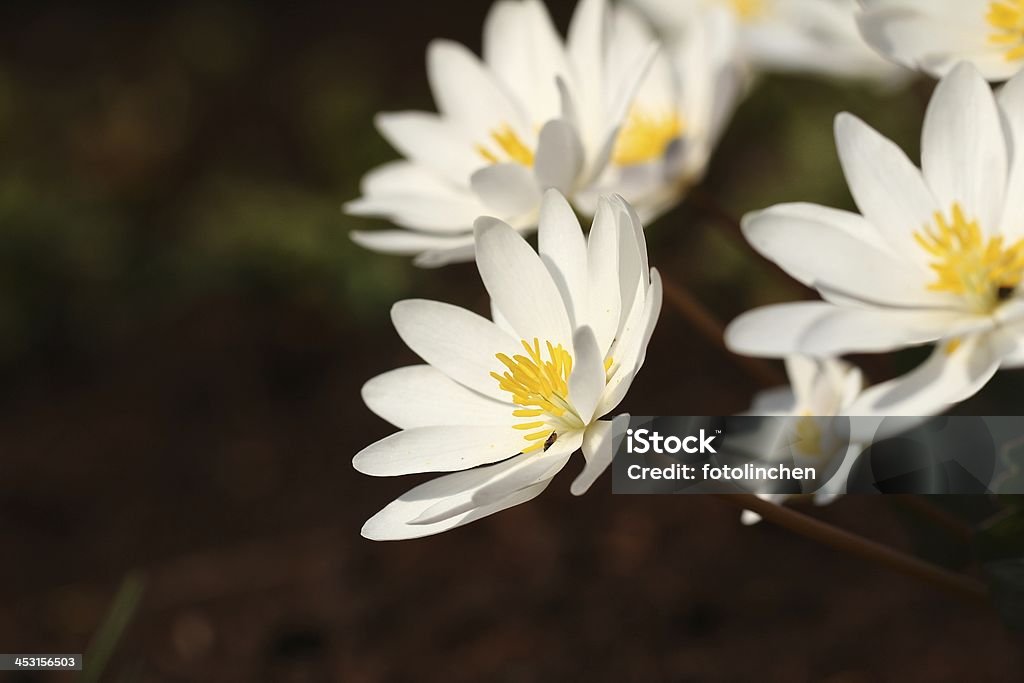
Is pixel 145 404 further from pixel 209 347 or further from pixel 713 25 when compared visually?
pixel 713 25

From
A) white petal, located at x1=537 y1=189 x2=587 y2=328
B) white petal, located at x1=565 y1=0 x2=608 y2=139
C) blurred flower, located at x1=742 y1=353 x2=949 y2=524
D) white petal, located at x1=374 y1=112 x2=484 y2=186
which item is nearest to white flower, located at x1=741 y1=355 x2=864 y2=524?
blurred flower, located at x1=742 y1=353 x2=949 y2=524

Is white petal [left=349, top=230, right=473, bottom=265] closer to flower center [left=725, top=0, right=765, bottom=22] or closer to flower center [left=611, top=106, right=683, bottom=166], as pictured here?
flower center [left=611, top=106, right=683, bottom=166]

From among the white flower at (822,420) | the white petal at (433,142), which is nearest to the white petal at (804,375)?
the white flower at (822,420)

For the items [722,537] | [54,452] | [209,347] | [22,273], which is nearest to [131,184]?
[22,273]

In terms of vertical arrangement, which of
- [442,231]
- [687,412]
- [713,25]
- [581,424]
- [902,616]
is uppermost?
[713,25]

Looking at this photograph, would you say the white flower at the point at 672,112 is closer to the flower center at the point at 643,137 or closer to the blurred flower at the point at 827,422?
the flower center at the point at 643,137

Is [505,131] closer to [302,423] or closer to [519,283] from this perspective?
[519,283]

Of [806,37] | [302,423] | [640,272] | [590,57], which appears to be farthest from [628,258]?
[302,423]
